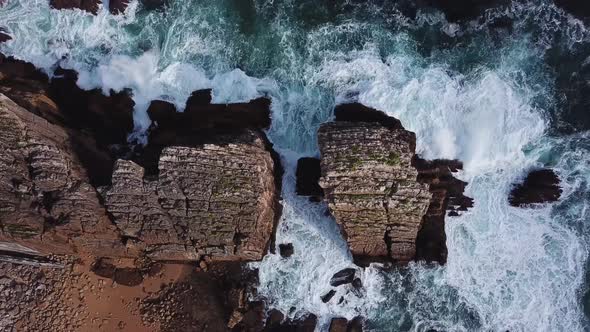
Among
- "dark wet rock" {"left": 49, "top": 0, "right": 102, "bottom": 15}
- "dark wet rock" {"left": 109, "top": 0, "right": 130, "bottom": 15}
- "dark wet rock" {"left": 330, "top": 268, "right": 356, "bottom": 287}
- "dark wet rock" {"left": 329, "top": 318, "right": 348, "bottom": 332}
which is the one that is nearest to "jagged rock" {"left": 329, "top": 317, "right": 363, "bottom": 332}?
"dark wet rock" {"left": 329, "top": 318, "right": 348, "bottom": 332}

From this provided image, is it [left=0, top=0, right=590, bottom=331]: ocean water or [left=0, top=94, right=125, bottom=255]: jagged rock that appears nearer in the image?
[left=0, top=94, right=125, bottom=255]: jagged rock

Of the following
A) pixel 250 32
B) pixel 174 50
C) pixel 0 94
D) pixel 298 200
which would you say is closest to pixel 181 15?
pixel 174 50

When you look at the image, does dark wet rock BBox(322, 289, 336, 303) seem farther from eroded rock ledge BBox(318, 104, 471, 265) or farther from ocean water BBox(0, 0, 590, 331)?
eroded rock ledge BBox(318, 104, 471, 265)

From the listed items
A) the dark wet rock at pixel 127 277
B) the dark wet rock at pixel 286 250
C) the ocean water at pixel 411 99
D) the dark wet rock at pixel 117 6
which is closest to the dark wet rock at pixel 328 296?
the ocean water at pixel 411 99

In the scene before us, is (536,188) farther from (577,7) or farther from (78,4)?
(78,4)

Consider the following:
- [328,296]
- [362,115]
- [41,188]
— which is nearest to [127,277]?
[41,188]

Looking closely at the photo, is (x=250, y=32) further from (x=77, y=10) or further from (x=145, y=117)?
(x=77, y=10)

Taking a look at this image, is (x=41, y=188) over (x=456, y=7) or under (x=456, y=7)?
under
